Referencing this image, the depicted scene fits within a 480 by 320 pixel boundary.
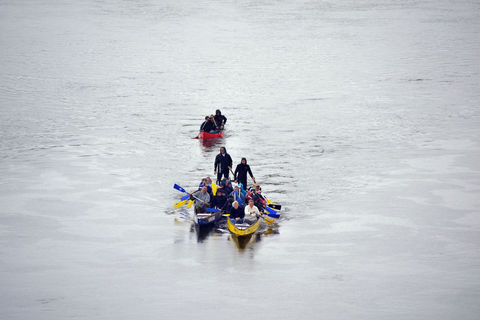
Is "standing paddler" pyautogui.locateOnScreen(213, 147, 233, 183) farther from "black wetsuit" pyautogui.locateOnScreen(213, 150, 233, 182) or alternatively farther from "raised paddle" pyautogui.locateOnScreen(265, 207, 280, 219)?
"raised paddle" pyautogui.locateOnScreen(265, 207, 280, 219)

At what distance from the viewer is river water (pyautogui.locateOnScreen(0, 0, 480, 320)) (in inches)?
965

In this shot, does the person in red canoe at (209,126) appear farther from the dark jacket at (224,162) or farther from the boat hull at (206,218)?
the boat hull at (206,218)

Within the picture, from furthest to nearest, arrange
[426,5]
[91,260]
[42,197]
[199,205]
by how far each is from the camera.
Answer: [426,5] → [42,197] → [199,205] → [91,260]

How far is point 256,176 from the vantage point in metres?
39.2

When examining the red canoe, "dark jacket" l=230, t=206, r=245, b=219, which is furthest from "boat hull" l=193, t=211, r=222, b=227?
the red canoe

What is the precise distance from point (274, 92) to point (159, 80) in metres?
16.0

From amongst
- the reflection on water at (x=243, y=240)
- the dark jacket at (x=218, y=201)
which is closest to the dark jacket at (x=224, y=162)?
the dark jacket at (x=218, y=201)

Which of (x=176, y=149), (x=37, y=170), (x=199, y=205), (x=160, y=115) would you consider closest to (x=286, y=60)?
(x=160, y=115)

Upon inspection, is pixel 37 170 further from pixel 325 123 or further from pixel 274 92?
pixel 274 92

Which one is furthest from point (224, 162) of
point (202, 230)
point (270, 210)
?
point (202, 230)

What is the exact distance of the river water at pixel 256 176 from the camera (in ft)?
80.4

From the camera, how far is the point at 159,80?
82625 millimetres

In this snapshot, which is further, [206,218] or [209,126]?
[209,126]

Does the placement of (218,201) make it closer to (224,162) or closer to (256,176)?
(224,162)
